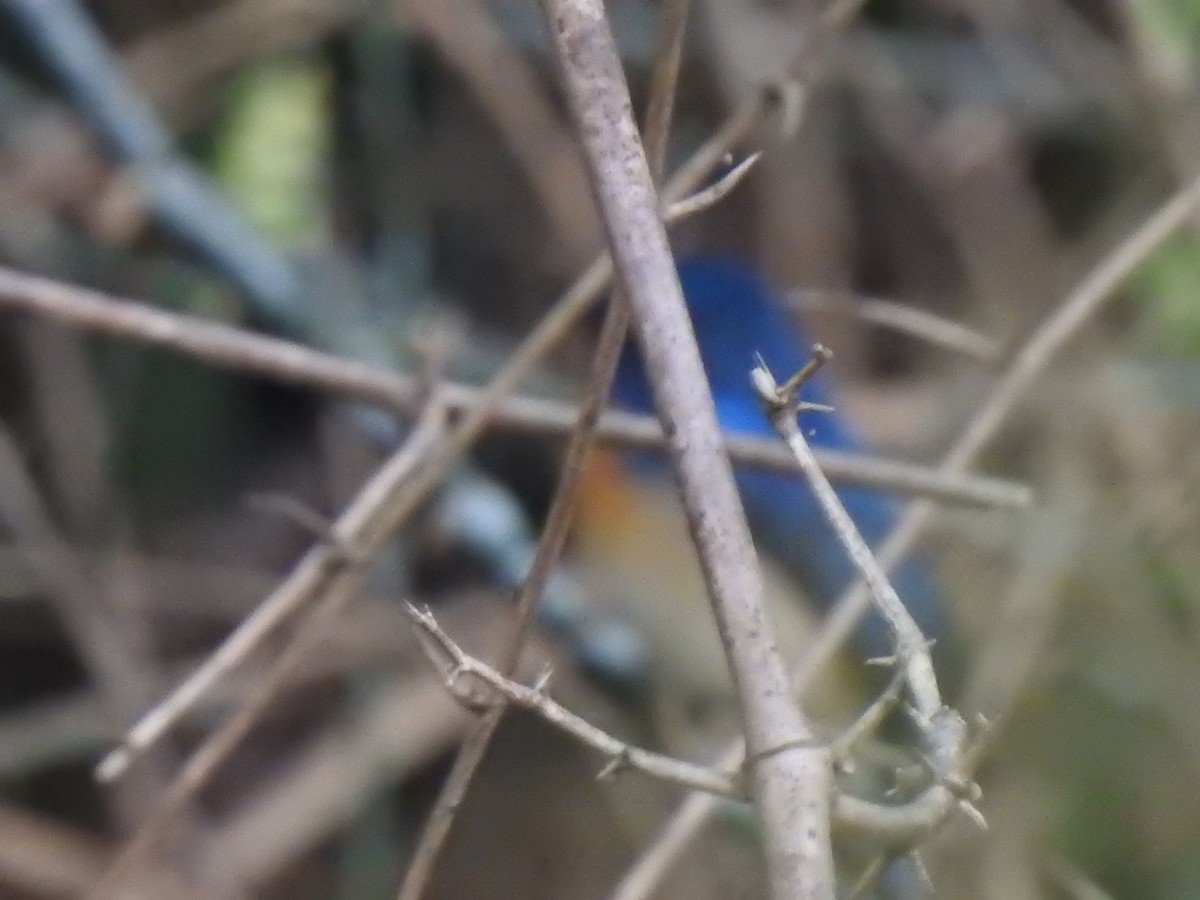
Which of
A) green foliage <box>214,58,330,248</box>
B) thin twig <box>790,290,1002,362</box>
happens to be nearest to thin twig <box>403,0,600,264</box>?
green foliage <box>214,58,330,248</box>

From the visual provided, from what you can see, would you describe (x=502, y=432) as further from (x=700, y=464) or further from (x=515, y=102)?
(x=700, y=464)

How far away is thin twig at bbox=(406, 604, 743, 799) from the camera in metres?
0.50

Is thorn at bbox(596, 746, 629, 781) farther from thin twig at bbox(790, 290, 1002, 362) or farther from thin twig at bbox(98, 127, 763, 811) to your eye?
thin twig at bbox(790, 290, 1002, 362)

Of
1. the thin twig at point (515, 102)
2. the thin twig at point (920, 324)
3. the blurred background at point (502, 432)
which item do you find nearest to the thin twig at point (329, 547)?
the thin twig at point (920, 324)

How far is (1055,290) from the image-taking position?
8.54 feet

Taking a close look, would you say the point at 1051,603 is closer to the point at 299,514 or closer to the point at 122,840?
the point at 299,514

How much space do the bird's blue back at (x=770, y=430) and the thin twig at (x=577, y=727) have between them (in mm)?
1521

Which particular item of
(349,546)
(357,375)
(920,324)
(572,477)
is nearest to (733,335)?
(920,324)

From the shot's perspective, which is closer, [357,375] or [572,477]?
[572,477]

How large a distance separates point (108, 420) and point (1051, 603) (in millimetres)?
1297

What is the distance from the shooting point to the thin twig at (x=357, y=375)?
1094 millimetres

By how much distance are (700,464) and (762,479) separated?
180cm

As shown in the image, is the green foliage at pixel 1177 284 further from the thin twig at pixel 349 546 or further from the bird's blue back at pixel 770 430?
the thin twig at pixel 349 546

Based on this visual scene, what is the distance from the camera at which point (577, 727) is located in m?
0.52
